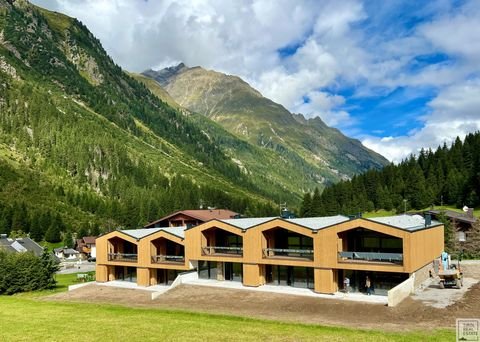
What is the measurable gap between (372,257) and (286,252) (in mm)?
9487

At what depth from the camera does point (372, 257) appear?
38.4m

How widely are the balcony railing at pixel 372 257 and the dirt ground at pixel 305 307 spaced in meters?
3.68

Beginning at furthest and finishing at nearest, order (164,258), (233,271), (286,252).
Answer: (164,258) → (233,271) → (286,252)

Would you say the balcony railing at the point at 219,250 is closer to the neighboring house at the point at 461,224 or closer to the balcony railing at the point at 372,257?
the balcony railing at the point at 372,257

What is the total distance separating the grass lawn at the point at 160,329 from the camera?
25.1 metres

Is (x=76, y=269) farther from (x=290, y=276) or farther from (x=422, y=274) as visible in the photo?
(x=422, y=274)

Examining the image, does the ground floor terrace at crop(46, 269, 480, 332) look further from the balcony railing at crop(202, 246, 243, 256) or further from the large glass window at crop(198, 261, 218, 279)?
the balcony railing at crop(202, 246, 243, 256)

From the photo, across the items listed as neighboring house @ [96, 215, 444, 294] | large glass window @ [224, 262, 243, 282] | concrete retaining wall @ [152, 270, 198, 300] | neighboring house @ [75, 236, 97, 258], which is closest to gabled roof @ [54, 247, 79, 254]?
neighboring house @ [75, 236, 97, 258]

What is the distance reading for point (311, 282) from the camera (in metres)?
42.8

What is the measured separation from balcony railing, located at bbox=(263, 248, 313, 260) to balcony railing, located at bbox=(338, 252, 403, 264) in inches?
162

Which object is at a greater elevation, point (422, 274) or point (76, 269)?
Answer: point (422, 274)

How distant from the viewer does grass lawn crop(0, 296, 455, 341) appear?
987 inches

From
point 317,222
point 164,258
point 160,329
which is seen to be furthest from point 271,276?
point 160,329

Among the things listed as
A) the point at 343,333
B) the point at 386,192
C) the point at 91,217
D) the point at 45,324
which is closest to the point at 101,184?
the point at 91,217
